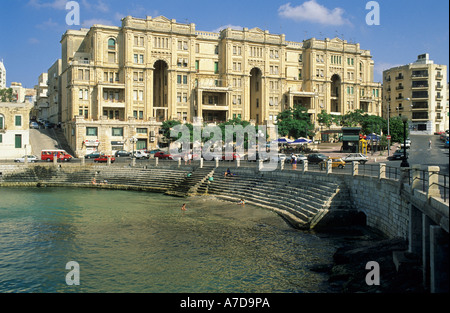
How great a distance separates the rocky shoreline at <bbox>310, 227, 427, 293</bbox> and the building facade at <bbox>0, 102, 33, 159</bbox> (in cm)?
5869

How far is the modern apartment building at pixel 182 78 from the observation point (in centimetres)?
7625

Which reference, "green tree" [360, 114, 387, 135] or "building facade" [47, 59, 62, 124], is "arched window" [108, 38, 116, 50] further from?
"green tree" [360, 114, 387, 135]

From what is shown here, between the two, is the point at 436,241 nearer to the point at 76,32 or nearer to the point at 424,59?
the point at 76,32

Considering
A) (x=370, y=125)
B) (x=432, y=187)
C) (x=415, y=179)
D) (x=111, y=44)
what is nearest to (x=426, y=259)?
(x=432, y=187)

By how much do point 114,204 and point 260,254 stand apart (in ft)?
66.9

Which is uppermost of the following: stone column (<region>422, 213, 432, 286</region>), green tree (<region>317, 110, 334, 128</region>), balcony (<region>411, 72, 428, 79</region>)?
balcony (<region>411, 72, 428, 79</region>)

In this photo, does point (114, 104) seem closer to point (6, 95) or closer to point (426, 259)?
point (6, 95)

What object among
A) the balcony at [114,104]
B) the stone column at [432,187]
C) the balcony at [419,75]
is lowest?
the stone column at [432,187]

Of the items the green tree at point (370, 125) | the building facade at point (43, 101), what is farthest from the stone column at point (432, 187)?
the building facade at point (43, 101)

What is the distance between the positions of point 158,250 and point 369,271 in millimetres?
11097

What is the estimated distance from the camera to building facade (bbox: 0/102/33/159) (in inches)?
2559

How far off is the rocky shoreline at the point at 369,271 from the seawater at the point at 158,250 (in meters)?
0.68

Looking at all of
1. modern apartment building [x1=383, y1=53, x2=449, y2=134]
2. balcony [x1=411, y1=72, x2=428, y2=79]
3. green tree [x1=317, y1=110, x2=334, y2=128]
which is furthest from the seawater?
balcony [x1=411, y1=72, x2=428, y2=79]

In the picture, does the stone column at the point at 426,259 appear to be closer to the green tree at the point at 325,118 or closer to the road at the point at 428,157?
the road at the point at 428,157
